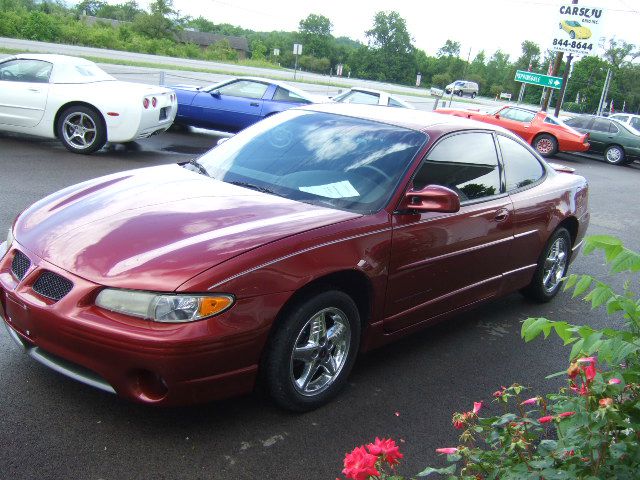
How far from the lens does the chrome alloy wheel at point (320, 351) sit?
3361 millimetres

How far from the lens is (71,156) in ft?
33.2

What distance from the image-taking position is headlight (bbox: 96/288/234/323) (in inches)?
113

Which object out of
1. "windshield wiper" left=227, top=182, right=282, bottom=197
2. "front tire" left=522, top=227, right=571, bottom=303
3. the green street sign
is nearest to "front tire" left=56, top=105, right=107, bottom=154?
"windshield wiper" left=227, top=182, right=282, bottom=197

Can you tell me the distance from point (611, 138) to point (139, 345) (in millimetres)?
22094

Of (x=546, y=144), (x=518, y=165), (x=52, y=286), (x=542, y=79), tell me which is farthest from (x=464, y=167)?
(x=542, y=79)

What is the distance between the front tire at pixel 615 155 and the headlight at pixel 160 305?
71.3 feet

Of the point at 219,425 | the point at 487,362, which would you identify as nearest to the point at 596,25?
the point at 487,362

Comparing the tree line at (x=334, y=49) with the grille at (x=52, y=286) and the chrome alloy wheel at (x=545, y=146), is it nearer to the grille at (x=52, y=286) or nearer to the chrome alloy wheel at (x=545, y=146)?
the chrome alloy wheel at (x=545, y=146)

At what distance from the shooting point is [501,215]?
15.3ft

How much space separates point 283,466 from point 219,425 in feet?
1.43

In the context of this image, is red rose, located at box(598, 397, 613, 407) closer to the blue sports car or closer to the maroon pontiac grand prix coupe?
the maroon pontiac grand prix coupe

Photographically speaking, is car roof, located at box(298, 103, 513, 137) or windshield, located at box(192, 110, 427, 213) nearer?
windshield, located at box(192, 110, 427, 213)

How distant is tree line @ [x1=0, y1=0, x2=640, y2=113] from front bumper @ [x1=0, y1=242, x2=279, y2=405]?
5138 centimetres

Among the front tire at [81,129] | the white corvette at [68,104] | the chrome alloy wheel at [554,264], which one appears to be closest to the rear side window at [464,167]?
the chrome alloy wheel at [554,264]
